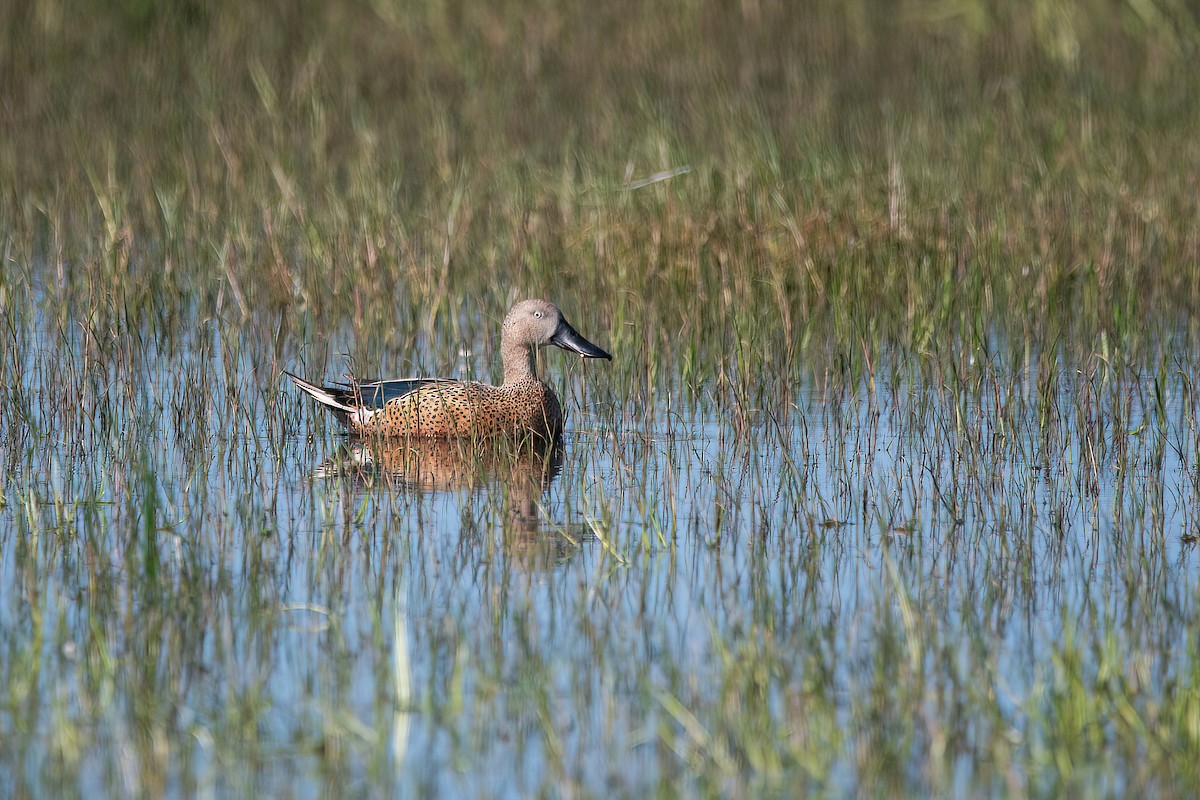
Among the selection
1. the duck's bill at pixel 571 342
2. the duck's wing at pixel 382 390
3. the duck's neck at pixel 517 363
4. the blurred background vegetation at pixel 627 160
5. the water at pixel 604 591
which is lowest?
the water at pixel 604 591

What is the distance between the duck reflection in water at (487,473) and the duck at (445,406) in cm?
6

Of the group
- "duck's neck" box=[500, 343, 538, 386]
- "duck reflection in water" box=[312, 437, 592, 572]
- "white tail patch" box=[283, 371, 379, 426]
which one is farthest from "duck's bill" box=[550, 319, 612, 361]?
"white tail patch" box=[283, 371, 379, 426]

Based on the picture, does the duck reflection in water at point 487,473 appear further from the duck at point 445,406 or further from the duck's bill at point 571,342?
the duck's bill at point 571,342

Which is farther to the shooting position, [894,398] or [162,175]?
[162,175]

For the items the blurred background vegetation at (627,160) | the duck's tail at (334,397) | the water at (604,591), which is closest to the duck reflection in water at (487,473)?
the water at (604,591)

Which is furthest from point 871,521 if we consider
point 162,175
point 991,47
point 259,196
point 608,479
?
point 991,47

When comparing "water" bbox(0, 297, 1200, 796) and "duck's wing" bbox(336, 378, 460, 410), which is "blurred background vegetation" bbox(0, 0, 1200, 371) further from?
"water" bbox(0, 297, 1200, 796)

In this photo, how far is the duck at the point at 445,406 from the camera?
7.34 metres

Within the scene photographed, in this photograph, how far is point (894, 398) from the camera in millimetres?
7363

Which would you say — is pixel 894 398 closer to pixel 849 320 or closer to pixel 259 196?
pixel 849 320

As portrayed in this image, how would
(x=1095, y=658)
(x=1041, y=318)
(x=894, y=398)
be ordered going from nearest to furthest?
(x=1095, y=658) < (x=894, y=398) < (x=1041, y=318)

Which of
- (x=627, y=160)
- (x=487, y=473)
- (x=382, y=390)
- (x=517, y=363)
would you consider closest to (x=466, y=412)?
(x=382, y=390)

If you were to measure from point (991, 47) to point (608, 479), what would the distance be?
7824 mm

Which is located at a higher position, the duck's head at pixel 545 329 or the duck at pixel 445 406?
the duck's head at pixel 545 329
